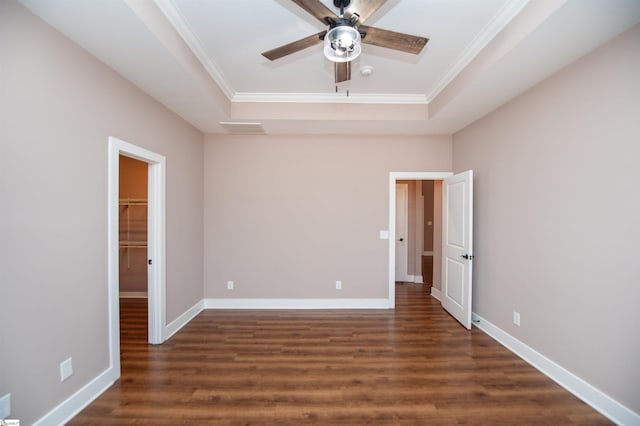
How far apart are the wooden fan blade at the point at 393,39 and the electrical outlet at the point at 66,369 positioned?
2.98m

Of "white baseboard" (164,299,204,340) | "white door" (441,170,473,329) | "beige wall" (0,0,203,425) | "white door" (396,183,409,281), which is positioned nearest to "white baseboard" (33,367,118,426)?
"beige wall" (0,0,203,425)

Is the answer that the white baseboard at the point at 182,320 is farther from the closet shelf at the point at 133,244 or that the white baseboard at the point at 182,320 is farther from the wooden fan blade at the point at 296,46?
the wooden fan blade at the point at 296,46

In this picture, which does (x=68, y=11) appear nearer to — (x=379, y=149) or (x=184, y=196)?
(x=184, y=196)

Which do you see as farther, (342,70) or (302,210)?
(302,210)

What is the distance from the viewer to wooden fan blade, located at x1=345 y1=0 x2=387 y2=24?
5.30ft

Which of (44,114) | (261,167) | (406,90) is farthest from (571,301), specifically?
(44,114)

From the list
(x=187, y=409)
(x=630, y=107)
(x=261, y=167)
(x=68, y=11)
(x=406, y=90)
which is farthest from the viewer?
(x=261, y=167)

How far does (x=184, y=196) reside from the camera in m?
3.74

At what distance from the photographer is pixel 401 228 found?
6039mm

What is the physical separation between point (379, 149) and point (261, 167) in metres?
1.80

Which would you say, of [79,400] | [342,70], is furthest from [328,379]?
[342,70]

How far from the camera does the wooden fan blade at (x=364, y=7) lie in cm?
161

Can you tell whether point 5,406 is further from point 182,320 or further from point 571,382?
point 571,382

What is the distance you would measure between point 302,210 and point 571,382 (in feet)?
11.1
